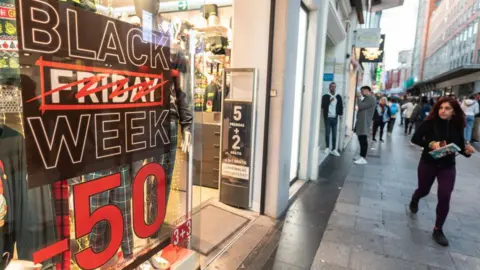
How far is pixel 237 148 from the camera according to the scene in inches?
142

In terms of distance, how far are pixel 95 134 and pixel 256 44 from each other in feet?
7.81

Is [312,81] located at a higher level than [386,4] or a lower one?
lower

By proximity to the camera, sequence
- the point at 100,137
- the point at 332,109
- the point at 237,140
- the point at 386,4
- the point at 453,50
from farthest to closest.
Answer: the point at 453,50 < the point at 386,4 < the point at 332,109 < the point at 237,140 < the point at 100,137

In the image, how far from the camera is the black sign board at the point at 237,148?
11.5 ft

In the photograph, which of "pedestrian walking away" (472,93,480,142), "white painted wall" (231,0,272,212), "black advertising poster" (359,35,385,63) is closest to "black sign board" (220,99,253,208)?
"white painted wall" (231,0,272,212)

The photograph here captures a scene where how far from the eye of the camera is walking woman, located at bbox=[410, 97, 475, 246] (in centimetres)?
306

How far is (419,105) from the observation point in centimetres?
989

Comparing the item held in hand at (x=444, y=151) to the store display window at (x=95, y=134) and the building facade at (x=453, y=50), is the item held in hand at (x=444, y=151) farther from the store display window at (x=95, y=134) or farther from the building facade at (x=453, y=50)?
the building facade at (x=453, y=50)

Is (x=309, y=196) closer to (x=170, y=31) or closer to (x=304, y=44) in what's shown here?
(x=304, y=44)

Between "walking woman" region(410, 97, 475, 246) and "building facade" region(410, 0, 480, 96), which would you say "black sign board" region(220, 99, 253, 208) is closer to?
"walking woman" region(410, 97, 475, 246)

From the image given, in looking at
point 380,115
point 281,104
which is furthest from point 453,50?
point 281,104

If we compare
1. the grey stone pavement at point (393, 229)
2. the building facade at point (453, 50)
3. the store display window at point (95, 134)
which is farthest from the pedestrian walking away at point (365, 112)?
the building facade at point (453, 50)

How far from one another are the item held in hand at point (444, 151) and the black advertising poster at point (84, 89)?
2.90m

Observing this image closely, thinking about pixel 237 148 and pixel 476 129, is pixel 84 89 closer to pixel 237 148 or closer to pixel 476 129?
pixel 237 148
